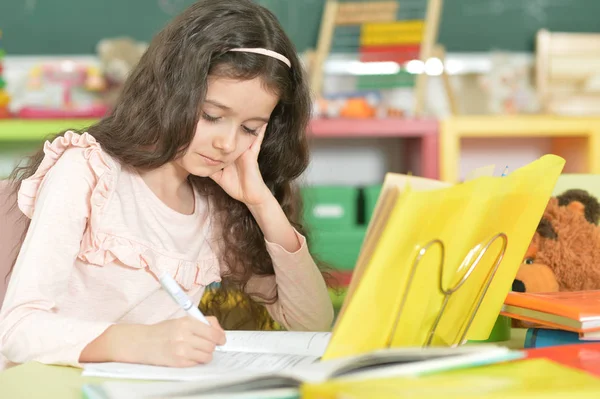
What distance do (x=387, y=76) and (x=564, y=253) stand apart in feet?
6.59

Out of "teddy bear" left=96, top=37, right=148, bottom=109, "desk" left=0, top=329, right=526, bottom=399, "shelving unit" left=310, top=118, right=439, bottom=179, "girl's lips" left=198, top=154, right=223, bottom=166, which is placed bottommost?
"desk" left=0, top=329, right=526, bottom=399

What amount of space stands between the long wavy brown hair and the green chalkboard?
5.92 ft

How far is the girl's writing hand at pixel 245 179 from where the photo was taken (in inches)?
47.6

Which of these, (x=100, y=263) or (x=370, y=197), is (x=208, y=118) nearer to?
(x=100, y=263)

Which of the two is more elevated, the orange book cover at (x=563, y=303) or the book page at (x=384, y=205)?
the book page at (x=384, y=205)

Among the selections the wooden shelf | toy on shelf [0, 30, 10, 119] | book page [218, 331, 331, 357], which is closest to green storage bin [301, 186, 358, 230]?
the wooden shelf

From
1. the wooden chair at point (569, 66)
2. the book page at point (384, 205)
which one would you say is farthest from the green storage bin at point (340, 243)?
the book page at point (384, 205)

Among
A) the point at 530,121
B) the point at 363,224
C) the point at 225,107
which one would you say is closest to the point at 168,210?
the point at 225,107

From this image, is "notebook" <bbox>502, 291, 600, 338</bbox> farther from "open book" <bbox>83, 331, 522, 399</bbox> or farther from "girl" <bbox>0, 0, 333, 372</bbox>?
"girl" <bbox>0, 0, 333, 372</bbox>

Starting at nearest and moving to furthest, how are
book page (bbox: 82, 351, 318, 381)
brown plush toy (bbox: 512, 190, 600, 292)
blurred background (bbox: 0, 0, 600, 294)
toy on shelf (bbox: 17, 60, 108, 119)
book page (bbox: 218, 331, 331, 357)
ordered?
book page (bbox: 82, 351, 318, 381) → book page (bbox: 218, 331, 331, 357) → brown plush toy (bbox: 512, 190, 600, 292) → blurred background (bbox: 0, 0, 600, 294) → toy on shelf (bbox: 17, 60, 108, 119)

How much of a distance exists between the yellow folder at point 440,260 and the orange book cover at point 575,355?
0.10 metres

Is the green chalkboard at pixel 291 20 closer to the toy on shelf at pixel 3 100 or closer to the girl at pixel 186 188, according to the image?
the toy on shelf at pixel 3 100

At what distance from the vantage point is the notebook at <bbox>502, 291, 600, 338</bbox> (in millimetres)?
809

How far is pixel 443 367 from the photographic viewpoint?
0.59 meters
